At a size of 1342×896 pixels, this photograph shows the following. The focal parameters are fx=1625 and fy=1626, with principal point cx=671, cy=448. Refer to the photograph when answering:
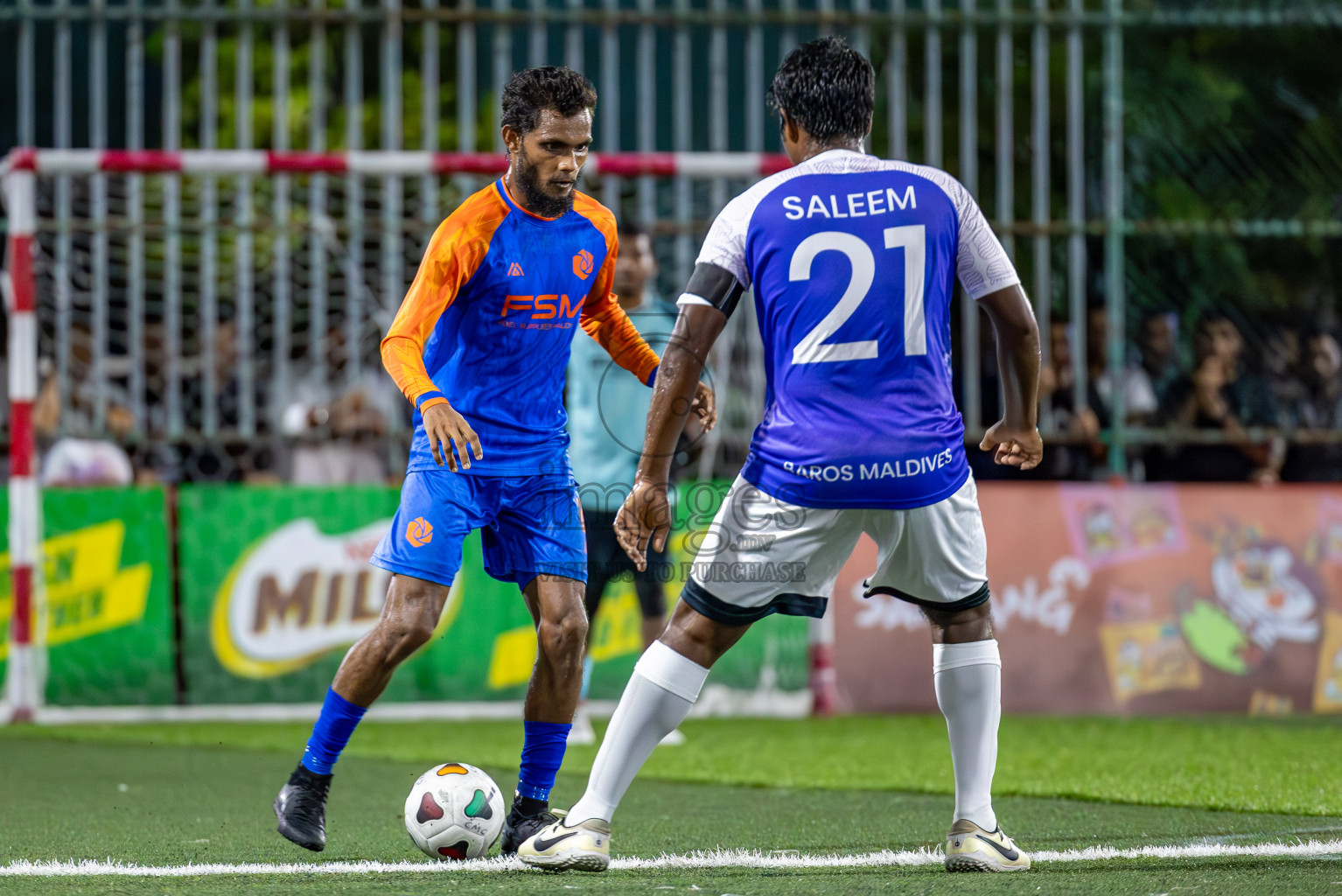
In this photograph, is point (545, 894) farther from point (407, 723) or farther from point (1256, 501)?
point (1256, 501)

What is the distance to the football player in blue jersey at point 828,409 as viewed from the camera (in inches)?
152

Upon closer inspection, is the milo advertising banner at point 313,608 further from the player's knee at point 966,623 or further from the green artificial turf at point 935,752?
the player's knee at point 966,623

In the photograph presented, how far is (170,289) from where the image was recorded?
887 centimetres

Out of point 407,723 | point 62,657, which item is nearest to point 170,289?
point 62,657

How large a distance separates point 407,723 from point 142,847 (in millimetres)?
3897

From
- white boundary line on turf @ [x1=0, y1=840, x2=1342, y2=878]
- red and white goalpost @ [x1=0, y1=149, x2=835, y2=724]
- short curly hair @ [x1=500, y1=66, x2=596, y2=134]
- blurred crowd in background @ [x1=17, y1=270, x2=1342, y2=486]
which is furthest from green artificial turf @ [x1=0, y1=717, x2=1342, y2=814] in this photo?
short curly hair @ [x1=500, y1=66, x2=596, y2=134]

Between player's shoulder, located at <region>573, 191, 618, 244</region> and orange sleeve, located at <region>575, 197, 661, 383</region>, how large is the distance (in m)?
0.01

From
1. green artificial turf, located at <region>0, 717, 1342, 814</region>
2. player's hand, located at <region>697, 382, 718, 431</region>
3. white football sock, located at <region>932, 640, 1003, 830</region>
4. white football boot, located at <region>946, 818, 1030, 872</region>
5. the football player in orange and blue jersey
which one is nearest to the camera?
white football boot, located at <region>946, 818, 1030, 872</region>

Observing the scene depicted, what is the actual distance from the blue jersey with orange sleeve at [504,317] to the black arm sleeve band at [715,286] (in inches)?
29.8

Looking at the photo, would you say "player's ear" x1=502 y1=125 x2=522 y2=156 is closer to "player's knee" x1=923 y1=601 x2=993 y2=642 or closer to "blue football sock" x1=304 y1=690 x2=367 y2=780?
"blue football sock" x1=304 y1=690 x2=367 y2=780

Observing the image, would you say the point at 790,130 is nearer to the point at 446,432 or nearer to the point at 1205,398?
the point at 446,432

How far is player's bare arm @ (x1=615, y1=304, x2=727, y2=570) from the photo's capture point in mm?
3877

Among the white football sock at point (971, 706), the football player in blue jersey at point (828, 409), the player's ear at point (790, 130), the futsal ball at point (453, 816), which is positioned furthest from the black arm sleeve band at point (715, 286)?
the futsal ball at point (453, 816)

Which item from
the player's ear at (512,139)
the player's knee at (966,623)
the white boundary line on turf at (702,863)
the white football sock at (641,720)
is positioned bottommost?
the white boundary line on turf at (702,863)
